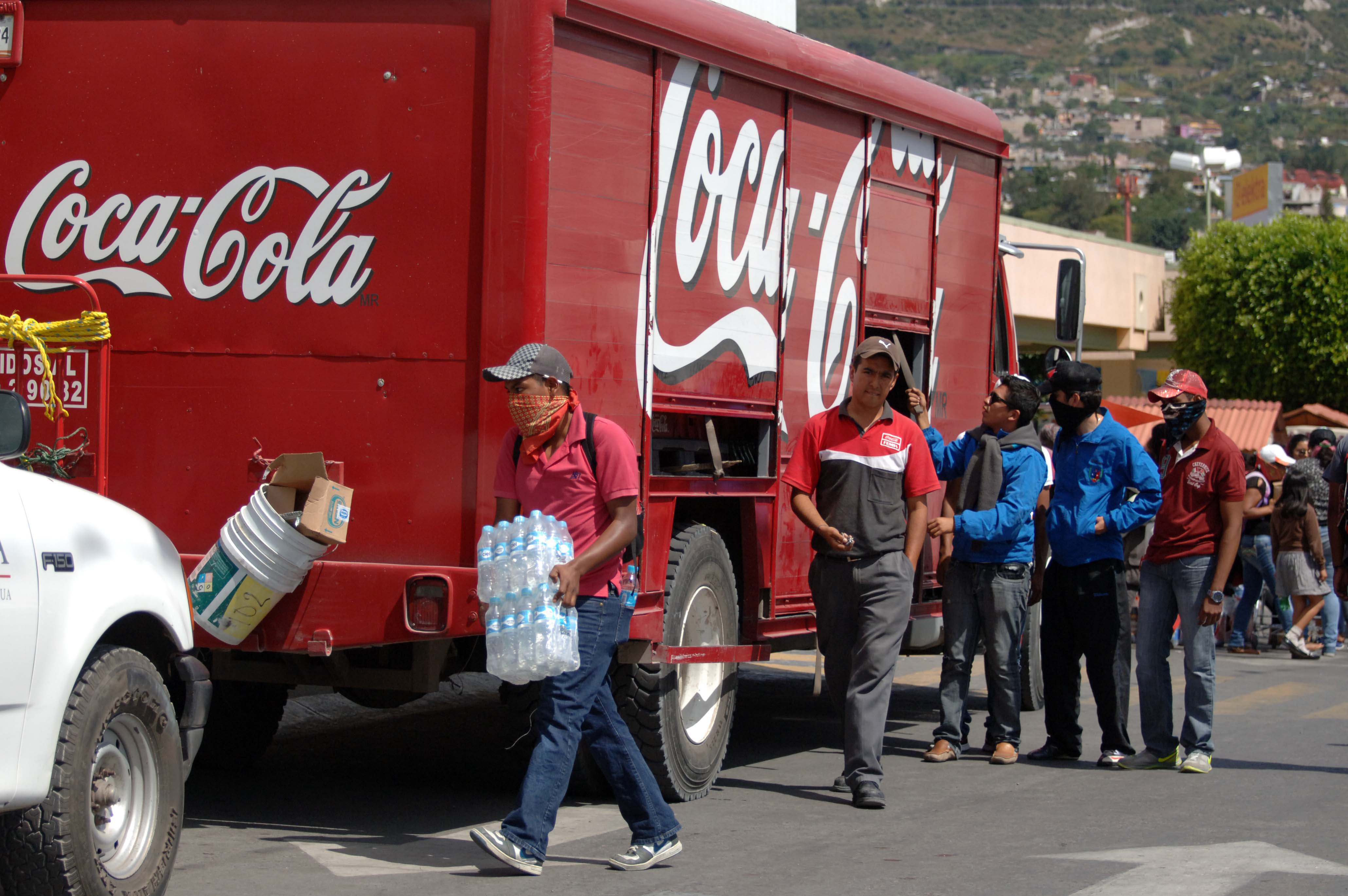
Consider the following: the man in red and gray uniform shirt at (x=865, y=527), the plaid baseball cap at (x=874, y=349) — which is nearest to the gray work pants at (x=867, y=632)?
the man in red and gray uniform shirt at (x=865, y=527)

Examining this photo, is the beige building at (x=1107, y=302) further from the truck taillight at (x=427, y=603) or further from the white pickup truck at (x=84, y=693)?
the white pickup truck at (x=84, y=693)

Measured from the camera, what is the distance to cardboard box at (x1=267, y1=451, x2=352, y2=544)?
6.23 m

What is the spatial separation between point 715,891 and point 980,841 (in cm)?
146

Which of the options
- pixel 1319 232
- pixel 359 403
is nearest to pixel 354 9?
pixel 359 403

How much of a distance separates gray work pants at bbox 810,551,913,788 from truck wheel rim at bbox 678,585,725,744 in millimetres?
494

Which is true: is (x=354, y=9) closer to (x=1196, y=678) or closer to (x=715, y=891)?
(x=715, y=891)

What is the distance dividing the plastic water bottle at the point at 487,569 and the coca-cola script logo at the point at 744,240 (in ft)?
4.45

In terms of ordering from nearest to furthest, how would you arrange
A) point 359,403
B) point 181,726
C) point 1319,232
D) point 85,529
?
point 85,529
point 181,726
point 359,403
point 1319,232

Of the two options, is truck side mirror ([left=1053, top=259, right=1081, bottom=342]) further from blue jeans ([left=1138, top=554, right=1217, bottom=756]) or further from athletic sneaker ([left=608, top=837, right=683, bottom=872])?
athletic sneaker ([left=608, top=837, right=683, bottom=872])

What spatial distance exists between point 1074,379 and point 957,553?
3.60 feet

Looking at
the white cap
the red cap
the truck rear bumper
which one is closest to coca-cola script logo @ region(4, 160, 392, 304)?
the truck rear bumper

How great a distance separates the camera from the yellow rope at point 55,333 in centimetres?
641

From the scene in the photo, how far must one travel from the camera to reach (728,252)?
7.70 meters

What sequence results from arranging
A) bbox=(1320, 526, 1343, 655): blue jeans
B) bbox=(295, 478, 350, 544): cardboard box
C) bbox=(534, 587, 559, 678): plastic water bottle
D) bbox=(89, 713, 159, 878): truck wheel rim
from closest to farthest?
bbox=(89, 713, 159, 878): truck wheel rim → bbox=(534, 587, 559, 678): plastic water bottle → bbox=(295, 478, 350, 544): cardboard box → bbox=(1320, 526, 1343, 655): blue jeans
